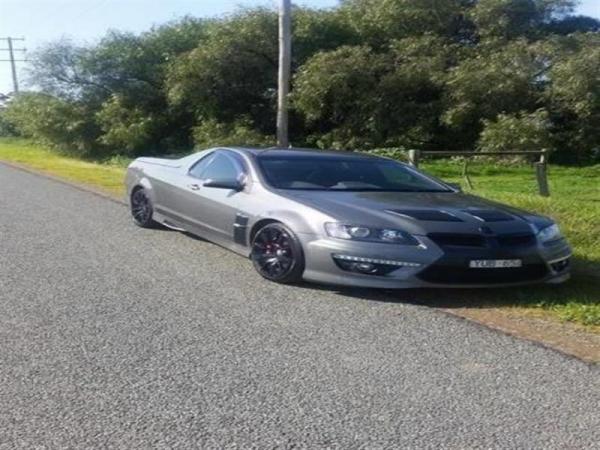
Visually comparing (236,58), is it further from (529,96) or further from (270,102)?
(529,96)

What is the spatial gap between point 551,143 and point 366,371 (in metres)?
19.9

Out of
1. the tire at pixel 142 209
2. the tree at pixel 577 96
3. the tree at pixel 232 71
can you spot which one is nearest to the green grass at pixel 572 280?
the tire at pixel 142 209

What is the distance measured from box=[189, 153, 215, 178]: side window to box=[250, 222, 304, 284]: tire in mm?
1696

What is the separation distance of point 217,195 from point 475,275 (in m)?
2.76

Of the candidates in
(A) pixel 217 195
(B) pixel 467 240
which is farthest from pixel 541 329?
(A) pixel 217 195

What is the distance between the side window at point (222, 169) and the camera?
7289 mm

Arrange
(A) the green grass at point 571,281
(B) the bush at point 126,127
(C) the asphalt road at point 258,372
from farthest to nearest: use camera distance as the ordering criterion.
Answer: (B) the bush at point 126,127 → (A) the green grass at point 571,281 → (C) the asphalt road at point 258,372

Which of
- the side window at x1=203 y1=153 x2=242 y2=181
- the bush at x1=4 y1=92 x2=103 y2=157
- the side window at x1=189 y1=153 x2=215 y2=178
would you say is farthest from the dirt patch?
the bush at x1=4 y1=92 x2=103 y2=157

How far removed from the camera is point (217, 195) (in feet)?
23.7

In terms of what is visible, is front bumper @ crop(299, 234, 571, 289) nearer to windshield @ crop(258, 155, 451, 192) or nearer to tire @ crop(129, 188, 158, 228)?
windshield @ crop(258, 155, 451, 192)

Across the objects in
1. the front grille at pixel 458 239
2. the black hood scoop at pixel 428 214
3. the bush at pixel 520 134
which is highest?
the black hood scoop at pixel 428 214

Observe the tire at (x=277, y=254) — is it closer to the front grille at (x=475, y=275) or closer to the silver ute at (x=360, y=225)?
the silver ute at (x=360, y=225)

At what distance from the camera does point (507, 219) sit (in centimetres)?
602

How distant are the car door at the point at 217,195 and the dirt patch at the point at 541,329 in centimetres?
241
